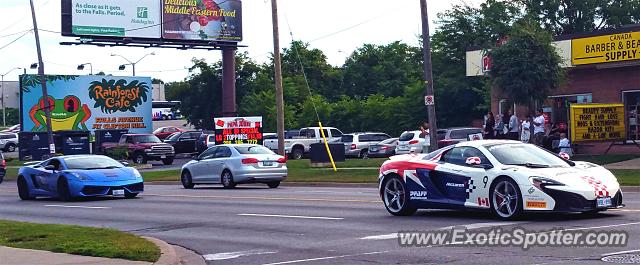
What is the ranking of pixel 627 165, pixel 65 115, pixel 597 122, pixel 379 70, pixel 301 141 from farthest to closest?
pixel 379 70 → pixel 65 115 → pixel 301 141 → pixel 597 122 → pixel 627 165

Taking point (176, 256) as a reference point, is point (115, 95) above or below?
above

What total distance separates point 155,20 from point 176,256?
5299cm

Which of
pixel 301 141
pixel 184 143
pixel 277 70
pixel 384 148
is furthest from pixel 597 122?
pixel 184 143

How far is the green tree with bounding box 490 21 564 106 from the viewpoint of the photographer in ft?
105

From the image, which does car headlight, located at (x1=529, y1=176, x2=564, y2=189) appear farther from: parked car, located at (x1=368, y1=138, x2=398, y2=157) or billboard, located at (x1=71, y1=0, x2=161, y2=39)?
billboard, located at (x1=71, y1=0, x2=161, y2=39)

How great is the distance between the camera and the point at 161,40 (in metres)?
64.4

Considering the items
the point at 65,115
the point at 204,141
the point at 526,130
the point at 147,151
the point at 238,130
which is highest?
the point at 65,115

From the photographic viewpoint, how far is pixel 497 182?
1495cm

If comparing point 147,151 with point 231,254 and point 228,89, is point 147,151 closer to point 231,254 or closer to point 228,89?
point 228,89

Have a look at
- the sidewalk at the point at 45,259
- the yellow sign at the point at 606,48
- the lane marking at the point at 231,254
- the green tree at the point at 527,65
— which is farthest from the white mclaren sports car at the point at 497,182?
the yellow sign at the point at 606,48

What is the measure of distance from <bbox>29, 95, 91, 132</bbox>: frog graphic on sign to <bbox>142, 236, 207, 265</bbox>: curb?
52044 millimetres

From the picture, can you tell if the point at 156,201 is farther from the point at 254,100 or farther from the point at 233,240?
the point at 254,100

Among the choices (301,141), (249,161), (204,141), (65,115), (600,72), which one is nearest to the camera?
(249,161)

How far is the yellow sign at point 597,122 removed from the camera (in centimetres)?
3198
